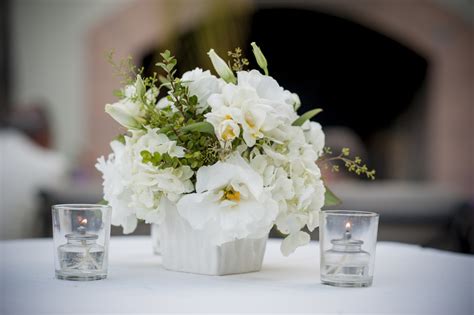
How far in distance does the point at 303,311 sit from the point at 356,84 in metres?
6.61

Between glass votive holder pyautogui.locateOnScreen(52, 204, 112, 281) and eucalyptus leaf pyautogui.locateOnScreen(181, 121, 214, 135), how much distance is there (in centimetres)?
15

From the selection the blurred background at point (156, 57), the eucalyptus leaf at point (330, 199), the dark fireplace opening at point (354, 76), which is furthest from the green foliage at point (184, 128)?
the dark fireplace opening at point (354, 76)

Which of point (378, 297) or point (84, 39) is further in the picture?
point (84, 39)

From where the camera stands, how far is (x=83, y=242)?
1033 millimetres

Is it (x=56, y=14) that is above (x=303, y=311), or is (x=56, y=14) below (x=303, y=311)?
above

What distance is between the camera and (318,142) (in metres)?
1.12

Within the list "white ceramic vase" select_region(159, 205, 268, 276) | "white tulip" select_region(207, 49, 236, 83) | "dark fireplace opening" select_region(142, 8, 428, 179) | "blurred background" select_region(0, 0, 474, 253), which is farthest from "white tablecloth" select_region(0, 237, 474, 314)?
"dark fireplace opening" select_region(142, 8, 428, 179)

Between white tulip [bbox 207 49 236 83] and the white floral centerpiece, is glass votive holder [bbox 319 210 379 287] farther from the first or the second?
white tulip [bbox 207 49 236 83]

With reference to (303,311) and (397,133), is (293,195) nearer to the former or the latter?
(303,311)

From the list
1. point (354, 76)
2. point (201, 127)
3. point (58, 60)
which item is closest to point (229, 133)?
point (201, 127)

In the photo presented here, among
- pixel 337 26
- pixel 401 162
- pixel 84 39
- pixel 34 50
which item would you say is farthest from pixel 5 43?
pixel 401 162

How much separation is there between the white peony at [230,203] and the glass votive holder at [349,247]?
83mm

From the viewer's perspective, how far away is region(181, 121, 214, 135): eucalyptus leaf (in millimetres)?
1008

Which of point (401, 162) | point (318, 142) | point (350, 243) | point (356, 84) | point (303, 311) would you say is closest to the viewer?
point (303, 311)
